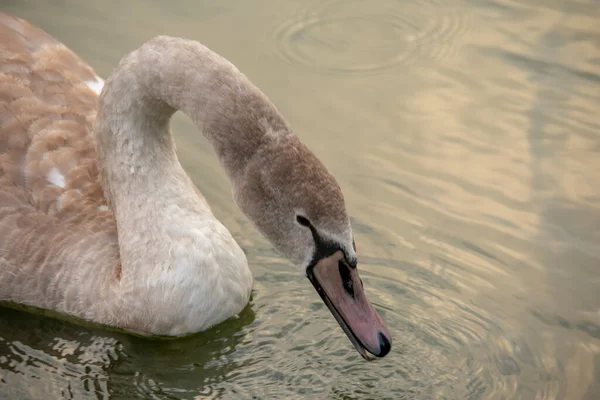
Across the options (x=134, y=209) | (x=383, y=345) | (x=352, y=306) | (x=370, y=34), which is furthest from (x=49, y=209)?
(x=370, y=34)

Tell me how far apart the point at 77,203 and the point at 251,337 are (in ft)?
3.88

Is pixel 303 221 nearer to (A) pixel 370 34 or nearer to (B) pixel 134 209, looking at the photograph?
(B) pixel 134 209

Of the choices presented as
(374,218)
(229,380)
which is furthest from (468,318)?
(229,380)

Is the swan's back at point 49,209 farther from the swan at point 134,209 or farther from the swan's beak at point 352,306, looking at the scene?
the swan's beak at point 352,306

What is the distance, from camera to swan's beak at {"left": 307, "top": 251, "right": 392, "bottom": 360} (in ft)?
13.5

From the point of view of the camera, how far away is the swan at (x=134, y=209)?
164 inches

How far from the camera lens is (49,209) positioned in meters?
5.02

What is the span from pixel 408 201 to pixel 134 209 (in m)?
1.94

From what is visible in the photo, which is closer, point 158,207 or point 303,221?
point 303,221

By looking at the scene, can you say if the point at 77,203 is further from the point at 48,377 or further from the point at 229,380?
the point at 229,380

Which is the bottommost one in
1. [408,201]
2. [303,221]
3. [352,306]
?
[408,201]

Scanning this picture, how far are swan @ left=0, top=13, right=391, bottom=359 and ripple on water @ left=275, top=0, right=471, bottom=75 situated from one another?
7.48 ft

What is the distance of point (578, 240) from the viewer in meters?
5.75

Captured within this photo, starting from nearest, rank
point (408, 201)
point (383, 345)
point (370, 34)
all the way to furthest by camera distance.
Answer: point (383, 345)
point (408, 201)
point (370, 34)
